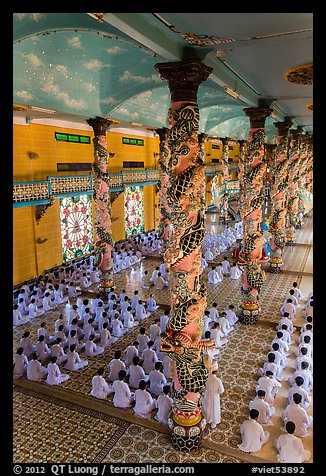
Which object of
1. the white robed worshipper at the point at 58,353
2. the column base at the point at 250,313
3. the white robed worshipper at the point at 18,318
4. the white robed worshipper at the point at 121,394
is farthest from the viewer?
the white robed worshipper at the point at 18,318

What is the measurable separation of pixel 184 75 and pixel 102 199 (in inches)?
305

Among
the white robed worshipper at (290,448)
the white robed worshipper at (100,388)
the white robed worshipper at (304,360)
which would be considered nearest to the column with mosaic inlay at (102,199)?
the white robed worshipper at (100,388)

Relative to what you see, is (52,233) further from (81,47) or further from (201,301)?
(201,301)

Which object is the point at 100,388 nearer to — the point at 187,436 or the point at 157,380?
the point at 157,380

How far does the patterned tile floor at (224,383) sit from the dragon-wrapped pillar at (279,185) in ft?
5.78

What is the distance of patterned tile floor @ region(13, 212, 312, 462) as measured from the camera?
635 centimetres

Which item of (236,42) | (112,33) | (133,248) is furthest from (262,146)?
(133,248)

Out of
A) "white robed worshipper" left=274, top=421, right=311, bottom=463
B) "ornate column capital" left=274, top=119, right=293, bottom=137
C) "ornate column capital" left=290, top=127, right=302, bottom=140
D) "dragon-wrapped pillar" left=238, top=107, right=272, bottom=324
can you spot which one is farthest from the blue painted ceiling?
"white robed worshipper" left=274, top=421, right=311, bottom=463

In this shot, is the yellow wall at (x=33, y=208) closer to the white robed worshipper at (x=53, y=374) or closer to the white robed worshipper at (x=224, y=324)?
the white robed worshipper at (x=53, y=374)

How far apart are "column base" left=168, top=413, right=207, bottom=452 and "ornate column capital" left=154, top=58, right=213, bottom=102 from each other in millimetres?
5315

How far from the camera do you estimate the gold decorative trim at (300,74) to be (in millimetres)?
7552

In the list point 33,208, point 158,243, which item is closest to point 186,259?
point 33,208

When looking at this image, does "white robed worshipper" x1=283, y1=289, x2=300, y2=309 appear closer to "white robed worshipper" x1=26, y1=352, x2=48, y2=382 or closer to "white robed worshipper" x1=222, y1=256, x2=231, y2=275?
"white robed worshipper" x1=222, y1=256, x2=231, y2=275
